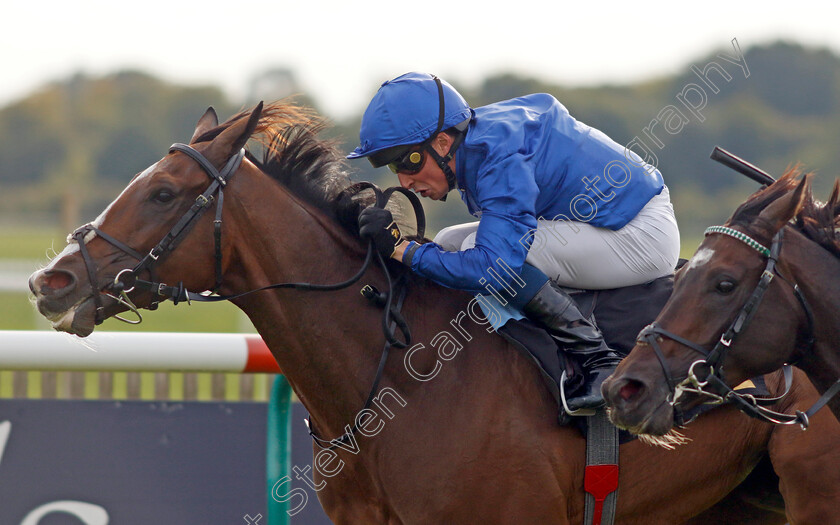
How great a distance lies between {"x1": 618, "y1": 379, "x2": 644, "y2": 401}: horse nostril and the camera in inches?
104

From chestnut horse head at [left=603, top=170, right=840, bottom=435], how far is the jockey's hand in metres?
0.89

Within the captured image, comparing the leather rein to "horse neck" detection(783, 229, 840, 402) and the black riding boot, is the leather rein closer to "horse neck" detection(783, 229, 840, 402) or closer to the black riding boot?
the black riding boot

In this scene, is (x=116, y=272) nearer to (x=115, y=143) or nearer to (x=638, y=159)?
(x=638, y=159)

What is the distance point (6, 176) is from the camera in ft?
181

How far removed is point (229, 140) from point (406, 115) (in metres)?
0.59

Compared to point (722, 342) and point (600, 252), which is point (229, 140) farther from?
point (722, 342)

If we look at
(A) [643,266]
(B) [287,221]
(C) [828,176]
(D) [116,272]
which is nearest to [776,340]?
(A) [643,266]

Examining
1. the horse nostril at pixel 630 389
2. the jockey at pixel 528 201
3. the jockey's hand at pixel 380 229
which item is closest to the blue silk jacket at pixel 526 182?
the jockey at pixel 528 201

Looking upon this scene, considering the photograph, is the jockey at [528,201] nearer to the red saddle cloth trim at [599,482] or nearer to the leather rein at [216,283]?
the leather rein at [216,283]

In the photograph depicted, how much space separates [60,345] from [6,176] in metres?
56.2

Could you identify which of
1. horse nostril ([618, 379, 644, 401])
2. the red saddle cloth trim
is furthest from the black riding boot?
horse nostril ([618, 379, 644, 401])

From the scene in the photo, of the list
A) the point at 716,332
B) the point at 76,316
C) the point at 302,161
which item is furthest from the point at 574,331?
the point at 76,316

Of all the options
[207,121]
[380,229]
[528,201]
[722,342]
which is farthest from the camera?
[207,121]

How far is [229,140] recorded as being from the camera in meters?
3.06
